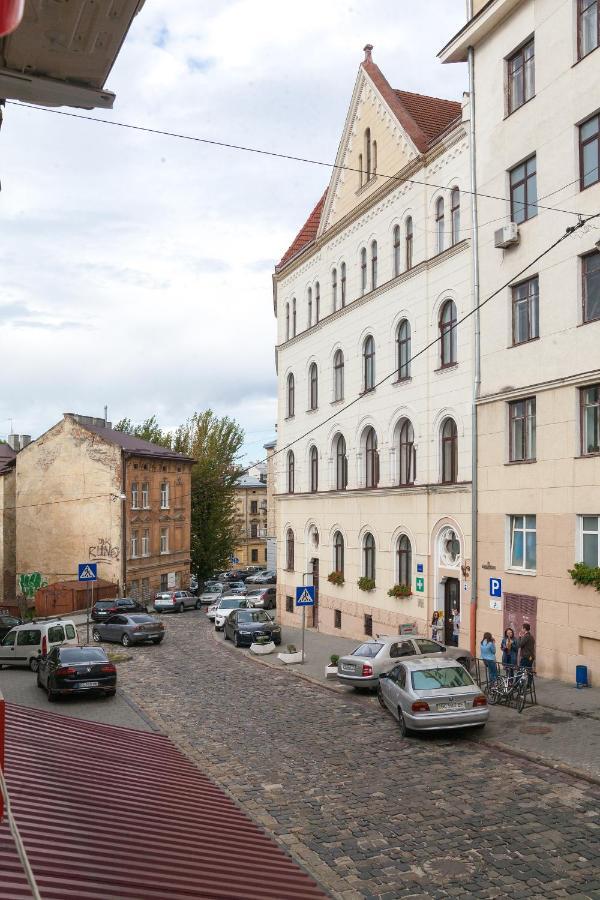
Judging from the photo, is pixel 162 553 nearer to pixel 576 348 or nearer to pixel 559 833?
pixel 576 348

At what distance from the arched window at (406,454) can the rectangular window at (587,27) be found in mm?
13458

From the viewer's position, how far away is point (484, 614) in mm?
23391

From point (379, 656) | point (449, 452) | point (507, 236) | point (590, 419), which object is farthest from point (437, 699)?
point (507, 236)

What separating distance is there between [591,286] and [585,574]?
6.96m

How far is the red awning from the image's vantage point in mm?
5957

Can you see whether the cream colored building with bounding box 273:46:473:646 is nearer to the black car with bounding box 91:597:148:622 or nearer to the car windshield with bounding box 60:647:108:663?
the black car with bounding box 91:597:148:622

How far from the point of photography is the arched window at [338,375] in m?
35.6

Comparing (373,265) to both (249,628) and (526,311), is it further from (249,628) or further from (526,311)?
(249,628)

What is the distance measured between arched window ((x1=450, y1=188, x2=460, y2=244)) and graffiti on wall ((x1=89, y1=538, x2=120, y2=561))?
31375 millimetres

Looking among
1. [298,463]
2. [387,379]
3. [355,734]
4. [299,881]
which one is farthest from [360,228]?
[299,881]

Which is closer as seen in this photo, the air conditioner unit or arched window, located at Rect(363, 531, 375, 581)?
the air conditioner unit

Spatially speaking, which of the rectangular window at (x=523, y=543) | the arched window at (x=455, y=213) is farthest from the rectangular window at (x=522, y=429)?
the arched window at (x=455, y=213)

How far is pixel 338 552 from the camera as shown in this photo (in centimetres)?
3531

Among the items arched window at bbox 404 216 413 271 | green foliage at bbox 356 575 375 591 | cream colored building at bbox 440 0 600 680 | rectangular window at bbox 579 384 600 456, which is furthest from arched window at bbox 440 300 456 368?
green foliage at bbox 356 575 375 591
